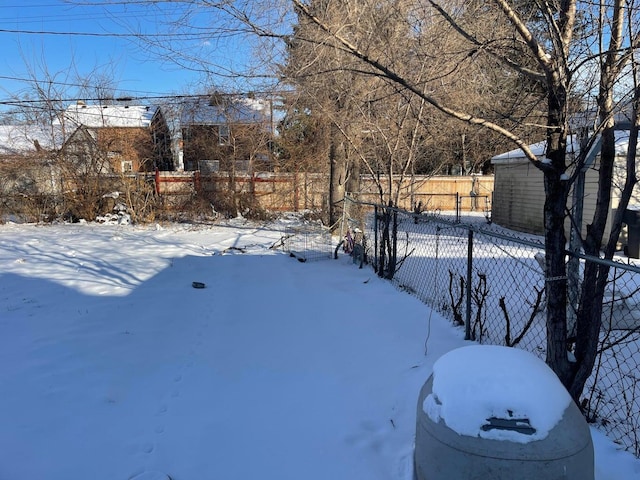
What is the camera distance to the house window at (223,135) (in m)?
19.7

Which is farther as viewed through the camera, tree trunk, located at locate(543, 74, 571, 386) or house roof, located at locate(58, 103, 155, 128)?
house roof, located at locate(58, 103, 155, 128)

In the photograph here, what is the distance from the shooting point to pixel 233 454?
2.76 metres

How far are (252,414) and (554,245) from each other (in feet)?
7.79

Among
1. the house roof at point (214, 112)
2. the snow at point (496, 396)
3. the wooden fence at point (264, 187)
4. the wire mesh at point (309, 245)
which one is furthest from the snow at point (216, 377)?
the house roof at point (214, 112)

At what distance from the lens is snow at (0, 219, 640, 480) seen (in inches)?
106

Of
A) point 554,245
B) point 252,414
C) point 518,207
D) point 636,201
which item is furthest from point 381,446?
point 518,207

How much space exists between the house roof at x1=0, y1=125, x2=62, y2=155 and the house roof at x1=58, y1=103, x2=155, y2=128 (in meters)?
0.89

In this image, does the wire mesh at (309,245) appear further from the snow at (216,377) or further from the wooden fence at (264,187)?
the wooden fence at (264,187)

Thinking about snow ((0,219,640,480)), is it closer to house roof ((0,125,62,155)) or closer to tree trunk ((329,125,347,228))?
tree trunk ((329,125,347,228))

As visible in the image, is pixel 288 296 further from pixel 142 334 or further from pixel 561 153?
pixel 561 153

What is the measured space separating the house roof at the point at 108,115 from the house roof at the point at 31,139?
0.89 meters

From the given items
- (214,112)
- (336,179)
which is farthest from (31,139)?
(336,179)

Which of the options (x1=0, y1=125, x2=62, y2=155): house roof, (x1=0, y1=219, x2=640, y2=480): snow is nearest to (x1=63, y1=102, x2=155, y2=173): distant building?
(x1=0, y1=125, x2=62, y2=155): house roof

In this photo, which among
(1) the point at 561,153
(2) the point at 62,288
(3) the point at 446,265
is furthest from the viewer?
(3) the point at 446,265
